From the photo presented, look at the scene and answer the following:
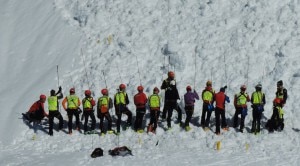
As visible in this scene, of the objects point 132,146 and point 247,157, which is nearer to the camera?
point 247,157

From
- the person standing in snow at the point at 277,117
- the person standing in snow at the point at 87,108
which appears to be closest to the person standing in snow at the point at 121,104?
the person standing in snow at the point at 87,108

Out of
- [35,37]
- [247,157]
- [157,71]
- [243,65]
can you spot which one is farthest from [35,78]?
[247,157]

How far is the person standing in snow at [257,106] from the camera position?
1866 centimetres

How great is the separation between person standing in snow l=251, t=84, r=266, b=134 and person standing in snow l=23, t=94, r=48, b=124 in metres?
8.33

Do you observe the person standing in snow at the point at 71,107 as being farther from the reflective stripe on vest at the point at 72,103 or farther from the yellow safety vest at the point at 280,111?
the yellow safety vest at the point at 280,111

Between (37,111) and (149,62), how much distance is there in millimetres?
5680

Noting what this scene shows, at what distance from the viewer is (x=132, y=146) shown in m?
18.5

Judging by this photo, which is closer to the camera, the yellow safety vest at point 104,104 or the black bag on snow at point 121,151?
the black bag on snow at point 121,151

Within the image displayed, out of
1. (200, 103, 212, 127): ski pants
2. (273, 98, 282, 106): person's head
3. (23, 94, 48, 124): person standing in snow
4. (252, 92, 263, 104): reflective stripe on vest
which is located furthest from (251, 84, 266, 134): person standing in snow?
(23, 94, 48, 124): person standing in snow

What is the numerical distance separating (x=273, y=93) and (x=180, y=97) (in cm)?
→ 382

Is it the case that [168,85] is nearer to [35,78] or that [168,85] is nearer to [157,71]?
[157,71]

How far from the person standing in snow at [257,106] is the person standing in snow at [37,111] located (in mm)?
8331

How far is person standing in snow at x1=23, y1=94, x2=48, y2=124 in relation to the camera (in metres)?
20.5

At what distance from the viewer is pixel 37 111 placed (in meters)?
20.5
